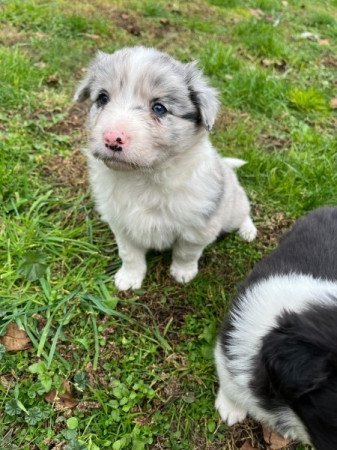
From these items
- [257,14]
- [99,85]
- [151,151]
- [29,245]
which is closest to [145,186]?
[151,151]

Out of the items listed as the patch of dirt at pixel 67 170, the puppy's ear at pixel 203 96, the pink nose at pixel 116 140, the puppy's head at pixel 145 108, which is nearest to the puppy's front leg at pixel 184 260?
the puppy's head at pixel 145 108

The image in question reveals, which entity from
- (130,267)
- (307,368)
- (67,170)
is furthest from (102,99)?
(307,368)

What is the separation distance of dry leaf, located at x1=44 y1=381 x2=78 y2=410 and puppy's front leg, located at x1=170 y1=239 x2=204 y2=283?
109 cm

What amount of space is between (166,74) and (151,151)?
0.46 m

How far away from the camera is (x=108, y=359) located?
3.01 meters

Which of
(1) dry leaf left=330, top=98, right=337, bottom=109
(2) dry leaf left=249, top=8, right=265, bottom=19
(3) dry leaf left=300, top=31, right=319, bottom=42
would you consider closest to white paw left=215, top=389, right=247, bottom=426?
(1) dry leaf left=330, top=98, right=337, bottom=109

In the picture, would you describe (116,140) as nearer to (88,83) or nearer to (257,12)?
(88,83)

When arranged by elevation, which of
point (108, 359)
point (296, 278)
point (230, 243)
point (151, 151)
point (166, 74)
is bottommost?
point (108, 359)

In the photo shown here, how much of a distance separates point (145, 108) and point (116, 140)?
1.05 ft

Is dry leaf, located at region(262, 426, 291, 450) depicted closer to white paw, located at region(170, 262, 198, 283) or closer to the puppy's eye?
white paw, located at region(170, 262, 198, 283)

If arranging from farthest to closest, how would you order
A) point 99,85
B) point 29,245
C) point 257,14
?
point 257,14 < point 29,245 < point 99,85

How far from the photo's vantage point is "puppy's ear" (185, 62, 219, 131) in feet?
8.47

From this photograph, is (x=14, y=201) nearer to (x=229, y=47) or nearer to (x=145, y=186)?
(x=145, y=186)

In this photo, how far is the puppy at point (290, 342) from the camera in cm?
172
